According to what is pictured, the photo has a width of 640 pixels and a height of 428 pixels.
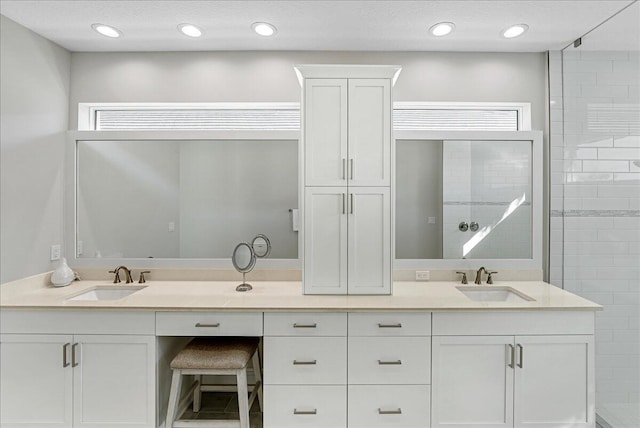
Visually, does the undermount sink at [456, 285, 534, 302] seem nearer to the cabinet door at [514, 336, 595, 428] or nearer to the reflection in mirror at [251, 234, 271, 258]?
the cabinet door at [514, 336, 595, 428]

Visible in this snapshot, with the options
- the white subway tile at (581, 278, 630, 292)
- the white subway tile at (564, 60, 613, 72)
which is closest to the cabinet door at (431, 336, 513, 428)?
the white subway tile at (581, 278, 630, 292)

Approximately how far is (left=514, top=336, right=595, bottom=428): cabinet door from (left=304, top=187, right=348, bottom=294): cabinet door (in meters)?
1.02

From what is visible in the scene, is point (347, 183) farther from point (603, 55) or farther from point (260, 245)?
point (603, 55)

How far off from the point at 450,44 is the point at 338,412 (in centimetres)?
236

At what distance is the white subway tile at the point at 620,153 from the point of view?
6.73 ft

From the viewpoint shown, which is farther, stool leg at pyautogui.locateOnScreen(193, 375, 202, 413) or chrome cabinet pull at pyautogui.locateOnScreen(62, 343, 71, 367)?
stool leg at pyautogui.locateOnScreen(193, 375, 202, 413)

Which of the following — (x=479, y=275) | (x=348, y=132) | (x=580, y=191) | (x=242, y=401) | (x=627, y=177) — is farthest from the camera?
(x=479, y=275)

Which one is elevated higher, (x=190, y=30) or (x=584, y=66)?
(x=190, y=30)

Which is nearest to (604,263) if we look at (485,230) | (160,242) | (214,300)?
(485,230)

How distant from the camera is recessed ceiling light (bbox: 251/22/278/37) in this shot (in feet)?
7.48

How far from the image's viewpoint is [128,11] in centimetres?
213

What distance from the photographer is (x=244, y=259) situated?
2.42m

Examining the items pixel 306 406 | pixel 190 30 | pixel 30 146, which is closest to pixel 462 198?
pixel 306 406

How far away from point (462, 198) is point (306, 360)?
152 centimetres
